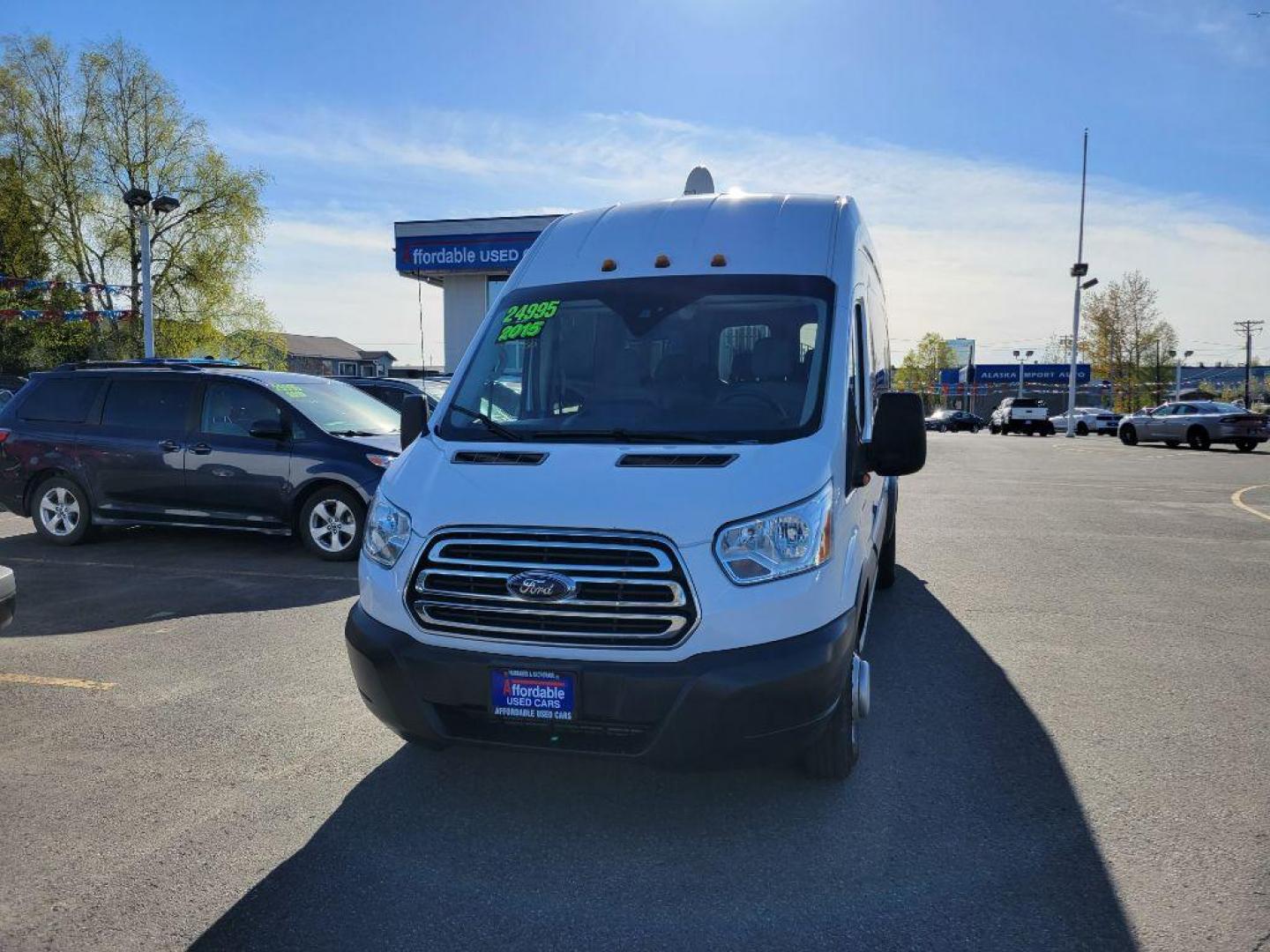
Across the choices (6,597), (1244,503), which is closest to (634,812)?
(6,597)

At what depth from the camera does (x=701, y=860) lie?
124 inches

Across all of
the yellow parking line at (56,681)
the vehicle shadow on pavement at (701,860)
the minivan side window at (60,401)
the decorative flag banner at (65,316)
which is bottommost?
the vehicle shadow on pavement at (701,860)

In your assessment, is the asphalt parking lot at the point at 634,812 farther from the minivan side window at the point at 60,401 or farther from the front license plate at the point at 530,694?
the minivan side window at the point at 60,401

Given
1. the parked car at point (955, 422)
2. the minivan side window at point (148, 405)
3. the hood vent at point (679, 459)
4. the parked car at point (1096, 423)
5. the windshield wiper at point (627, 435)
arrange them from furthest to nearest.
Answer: the parked car at point (955, 422) < the parked car at point (1096, 423) < the minivan side window at point (148, 405) < the windshield wiper at point (627, 435) < the hood vent at point (679, 459)

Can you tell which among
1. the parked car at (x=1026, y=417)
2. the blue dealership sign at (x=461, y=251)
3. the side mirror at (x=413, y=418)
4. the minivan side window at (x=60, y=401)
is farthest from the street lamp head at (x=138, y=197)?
the parked car at (x=1026, y=417)

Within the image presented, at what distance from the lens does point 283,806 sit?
11.6ft

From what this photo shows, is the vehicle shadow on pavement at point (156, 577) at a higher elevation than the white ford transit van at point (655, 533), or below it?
below

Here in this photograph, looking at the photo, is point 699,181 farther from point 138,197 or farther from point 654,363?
point 138,197

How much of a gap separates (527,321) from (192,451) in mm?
5534

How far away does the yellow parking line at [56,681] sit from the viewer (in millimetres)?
4891

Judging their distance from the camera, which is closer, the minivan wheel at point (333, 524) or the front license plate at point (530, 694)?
the front license plate at point (530, 694)

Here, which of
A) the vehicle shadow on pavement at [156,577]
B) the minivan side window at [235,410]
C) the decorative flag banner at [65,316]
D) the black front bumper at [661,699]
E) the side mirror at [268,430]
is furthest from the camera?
the decorative flag banner at [65,316]

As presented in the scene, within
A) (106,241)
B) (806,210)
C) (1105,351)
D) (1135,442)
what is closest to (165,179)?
(106,241)

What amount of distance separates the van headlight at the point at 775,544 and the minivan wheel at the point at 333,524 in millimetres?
5850
